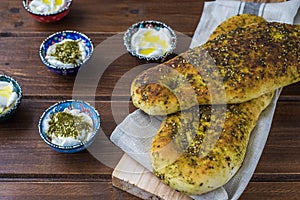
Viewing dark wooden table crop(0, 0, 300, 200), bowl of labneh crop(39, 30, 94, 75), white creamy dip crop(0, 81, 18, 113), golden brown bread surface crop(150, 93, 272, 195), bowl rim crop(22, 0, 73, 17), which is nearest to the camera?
golden brown bread surface crop(150, 93, 272, 195)

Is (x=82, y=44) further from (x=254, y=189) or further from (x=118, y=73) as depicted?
(x=254, y=189)

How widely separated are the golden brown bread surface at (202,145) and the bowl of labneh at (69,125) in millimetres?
203

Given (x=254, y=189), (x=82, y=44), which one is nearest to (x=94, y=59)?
(x=82, y=44)

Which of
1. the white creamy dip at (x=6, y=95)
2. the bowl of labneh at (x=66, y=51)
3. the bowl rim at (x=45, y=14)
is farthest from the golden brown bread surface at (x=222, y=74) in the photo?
the bowl rim at (x=45, y=14)

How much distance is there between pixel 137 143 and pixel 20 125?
0.37 m

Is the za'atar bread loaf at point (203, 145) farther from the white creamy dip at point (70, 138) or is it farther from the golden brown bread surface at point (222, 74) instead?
the white creamy dip at point (70, 138)

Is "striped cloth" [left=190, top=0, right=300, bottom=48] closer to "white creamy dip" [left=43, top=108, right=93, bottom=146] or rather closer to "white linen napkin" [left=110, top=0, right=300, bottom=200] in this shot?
"white linen napkin" [left=110, top=0, right=300, bottom=200]

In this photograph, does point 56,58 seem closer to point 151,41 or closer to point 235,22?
point 151,41

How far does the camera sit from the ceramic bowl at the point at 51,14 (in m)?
1.79

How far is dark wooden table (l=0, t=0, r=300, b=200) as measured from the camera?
1341mm

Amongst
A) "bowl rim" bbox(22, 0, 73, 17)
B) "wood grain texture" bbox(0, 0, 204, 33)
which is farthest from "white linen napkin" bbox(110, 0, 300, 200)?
"bowl rim" bbox(22, 0, 73, 17)

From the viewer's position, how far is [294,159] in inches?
55.5

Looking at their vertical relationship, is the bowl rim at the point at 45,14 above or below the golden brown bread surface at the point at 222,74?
below

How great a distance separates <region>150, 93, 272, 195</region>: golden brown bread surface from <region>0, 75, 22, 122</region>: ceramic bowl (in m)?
0.44
